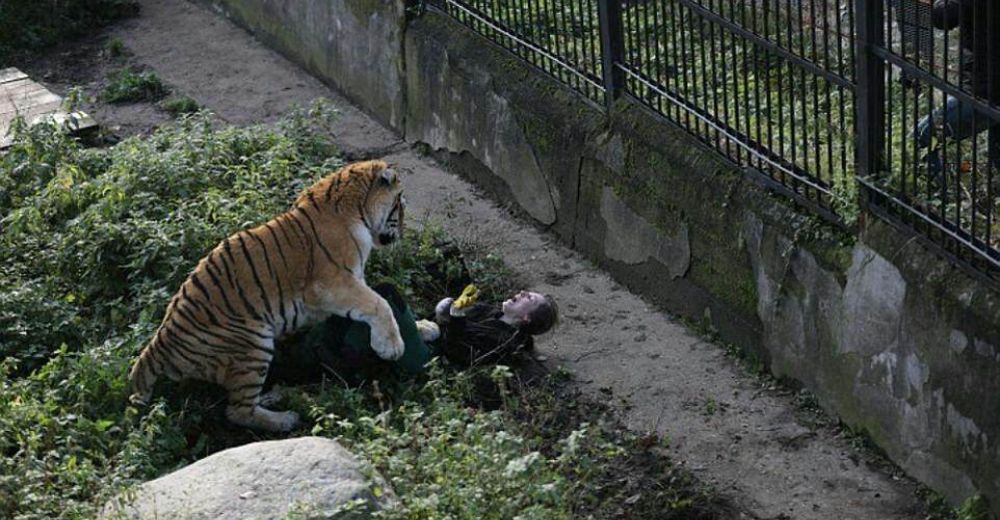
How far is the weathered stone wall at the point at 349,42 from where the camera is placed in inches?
405

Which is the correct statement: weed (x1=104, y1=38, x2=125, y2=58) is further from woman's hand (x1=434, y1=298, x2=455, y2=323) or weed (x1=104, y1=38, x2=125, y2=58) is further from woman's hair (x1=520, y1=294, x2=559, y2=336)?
woman's hair (x1=520, y1=294, x2=559, y2=336)

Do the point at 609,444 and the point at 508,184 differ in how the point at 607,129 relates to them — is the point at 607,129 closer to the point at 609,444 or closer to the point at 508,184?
the point at 508,184

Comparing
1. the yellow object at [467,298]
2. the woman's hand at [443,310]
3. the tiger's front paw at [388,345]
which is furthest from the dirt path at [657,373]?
Result: the tiger's front paw at [388,345]

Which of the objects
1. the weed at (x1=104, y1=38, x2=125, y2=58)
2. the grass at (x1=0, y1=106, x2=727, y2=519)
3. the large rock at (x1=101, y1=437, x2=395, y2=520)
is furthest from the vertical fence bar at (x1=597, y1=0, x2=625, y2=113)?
the weed at (x1=104, y1=38, x2=125, y2=58)

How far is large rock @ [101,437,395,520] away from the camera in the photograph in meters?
5.39

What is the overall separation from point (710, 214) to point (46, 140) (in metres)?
4.34

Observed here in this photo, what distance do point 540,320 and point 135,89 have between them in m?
5.10

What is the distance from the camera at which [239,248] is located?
7227mm

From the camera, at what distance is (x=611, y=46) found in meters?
8.24

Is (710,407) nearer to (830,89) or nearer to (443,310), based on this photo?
(443,310)

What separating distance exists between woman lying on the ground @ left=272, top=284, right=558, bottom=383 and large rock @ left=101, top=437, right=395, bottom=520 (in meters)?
1.45

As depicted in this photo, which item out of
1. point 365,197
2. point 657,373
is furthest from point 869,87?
point 365,197

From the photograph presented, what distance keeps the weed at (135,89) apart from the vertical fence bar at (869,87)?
631 cm

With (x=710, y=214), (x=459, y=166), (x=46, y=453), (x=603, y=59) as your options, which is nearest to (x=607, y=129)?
(x=603, y=59)
